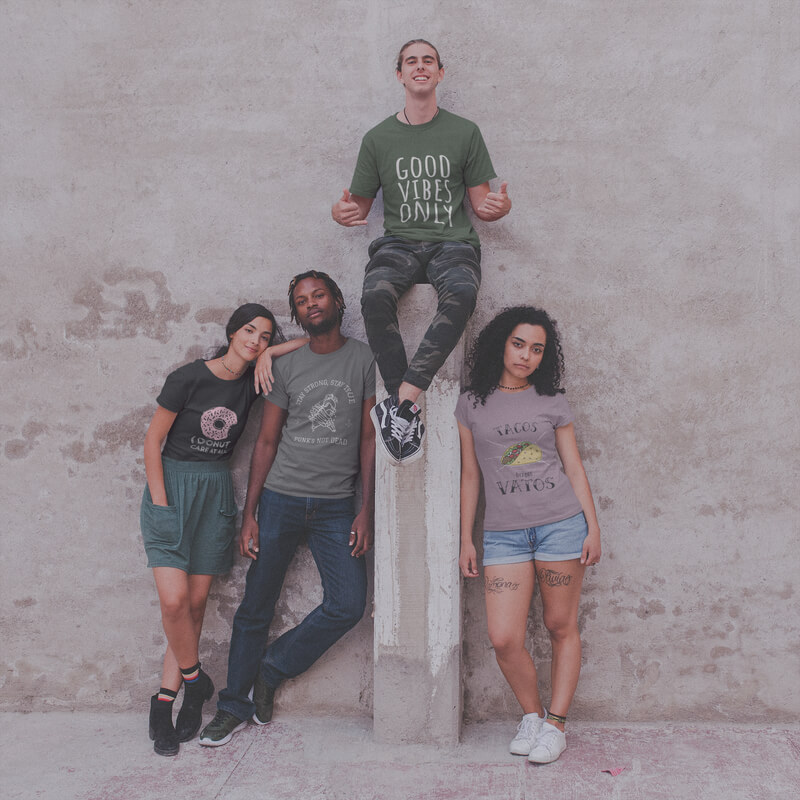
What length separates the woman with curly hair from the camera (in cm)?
336

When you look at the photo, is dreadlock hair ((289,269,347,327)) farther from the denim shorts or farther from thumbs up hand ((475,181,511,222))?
the denim shorts

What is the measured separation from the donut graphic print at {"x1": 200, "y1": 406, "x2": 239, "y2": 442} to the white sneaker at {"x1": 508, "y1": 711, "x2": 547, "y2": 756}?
189 centimetres

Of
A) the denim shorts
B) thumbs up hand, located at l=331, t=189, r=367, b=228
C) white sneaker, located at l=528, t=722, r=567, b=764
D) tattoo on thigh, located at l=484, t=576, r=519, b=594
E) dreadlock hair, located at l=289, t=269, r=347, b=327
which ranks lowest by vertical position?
white sneaker, located at l=528, t=722, r=567, b=764

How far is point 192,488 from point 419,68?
2.16 m

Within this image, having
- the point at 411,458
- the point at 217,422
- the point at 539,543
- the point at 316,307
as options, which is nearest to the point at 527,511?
the point at 539,543

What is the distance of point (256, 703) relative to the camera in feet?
12.2

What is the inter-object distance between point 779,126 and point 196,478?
3.21 meters

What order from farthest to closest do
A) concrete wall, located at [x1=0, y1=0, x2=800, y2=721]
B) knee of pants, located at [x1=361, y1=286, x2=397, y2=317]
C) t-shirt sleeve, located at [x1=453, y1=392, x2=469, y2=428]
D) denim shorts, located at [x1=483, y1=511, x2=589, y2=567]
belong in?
concrete wall, located at [x1=0, y1=0, x2=800, y2=721] → t-shirt sleeve, located at [x1=453, y1=392, x2=469, y2=428] → denim shorts, located at [x1=483, y1=511, x2=589, y2=567] → knee of pants, located at [x1=361, y1=286, x2=397, y2=317]

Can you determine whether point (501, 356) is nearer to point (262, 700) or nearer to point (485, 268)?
point (485, 268)

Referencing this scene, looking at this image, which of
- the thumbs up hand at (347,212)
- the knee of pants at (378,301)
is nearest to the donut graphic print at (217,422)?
the knee of pants at (378,301)

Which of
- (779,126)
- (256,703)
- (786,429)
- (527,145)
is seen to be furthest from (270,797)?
(779,126)

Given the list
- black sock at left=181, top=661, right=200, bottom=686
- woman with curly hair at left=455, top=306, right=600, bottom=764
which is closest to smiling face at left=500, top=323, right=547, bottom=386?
woman with curly hair at left=455, top=306, right=600, bottom=764

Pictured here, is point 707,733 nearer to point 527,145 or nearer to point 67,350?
point 527,145

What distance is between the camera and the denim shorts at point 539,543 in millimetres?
3342
